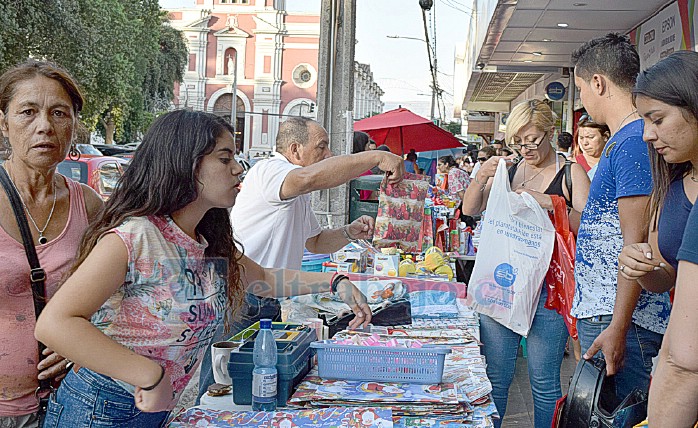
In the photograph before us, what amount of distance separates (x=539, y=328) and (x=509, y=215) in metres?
0.57

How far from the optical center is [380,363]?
7.80 ft

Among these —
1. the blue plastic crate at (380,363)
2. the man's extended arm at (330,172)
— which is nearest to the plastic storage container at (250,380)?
the blue plastic crate at (380,363)

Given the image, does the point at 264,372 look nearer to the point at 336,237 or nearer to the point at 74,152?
the point at 74,152

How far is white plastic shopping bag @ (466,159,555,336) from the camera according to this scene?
129 inches

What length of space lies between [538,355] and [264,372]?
5.47 ft

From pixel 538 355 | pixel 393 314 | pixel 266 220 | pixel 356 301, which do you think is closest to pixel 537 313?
pixel 538 355

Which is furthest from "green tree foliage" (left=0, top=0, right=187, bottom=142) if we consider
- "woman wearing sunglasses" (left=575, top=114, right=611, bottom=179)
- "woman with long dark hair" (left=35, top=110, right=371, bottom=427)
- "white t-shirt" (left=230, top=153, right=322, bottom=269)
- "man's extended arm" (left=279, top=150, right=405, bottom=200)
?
"woman with long dark hair" (left=35, top=110, right=371, bottom=427)

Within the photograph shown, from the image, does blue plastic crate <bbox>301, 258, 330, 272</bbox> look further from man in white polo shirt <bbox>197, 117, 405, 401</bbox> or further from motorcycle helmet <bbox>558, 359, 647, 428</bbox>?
motorcycle helmet <bbox>558, 359, 647, 428</bbox>

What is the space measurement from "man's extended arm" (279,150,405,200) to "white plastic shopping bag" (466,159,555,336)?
703 millimetres

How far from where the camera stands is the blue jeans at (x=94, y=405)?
1.79 meters

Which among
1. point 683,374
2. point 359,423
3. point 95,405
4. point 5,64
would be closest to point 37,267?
point 95,405

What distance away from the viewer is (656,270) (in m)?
2.13

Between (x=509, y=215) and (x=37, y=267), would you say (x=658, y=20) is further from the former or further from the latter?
(x=37, y=267)

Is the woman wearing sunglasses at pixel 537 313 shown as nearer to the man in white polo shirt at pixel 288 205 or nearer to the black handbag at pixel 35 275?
the man in white polo shirt at pixel 288 205
